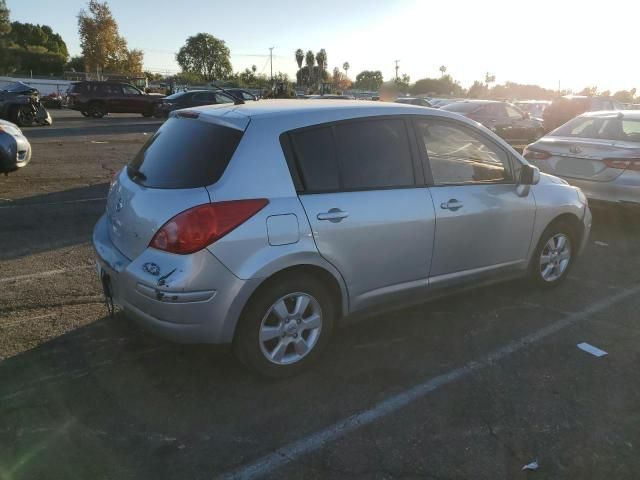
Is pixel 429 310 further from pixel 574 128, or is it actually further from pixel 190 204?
pixel 574 128

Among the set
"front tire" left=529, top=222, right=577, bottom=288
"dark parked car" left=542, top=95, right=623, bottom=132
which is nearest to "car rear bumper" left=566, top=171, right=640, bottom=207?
"front tire" left=529, top=222, right=577, bottom=288

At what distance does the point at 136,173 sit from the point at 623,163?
18.7ft

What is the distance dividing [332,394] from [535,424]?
115 centimetres

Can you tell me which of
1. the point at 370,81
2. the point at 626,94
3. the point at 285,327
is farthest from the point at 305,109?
the point at 370,81

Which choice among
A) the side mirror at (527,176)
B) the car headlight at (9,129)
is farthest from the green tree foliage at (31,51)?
the side mirror at (527,176)

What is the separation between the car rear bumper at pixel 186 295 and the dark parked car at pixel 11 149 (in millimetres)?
6562

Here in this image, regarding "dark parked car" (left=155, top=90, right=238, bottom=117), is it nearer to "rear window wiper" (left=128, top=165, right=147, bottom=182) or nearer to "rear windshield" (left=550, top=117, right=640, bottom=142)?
"rear windshield" (left=550, top=117, right=640, bottom=142)

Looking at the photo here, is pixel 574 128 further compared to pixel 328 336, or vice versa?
pixel 574 128

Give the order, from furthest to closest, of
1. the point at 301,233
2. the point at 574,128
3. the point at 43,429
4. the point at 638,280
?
the point at 574,128, the point at 638,280, the point at 301,233, the point at 43,429

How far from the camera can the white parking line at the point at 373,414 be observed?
2.66 m

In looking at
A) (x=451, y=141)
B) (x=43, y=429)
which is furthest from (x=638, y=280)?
(x=43, y=429)

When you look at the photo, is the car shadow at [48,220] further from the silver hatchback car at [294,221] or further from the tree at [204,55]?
the tree at [204,55]

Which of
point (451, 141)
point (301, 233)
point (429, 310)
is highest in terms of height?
point (451, 141)

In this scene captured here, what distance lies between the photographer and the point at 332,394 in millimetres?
3295
